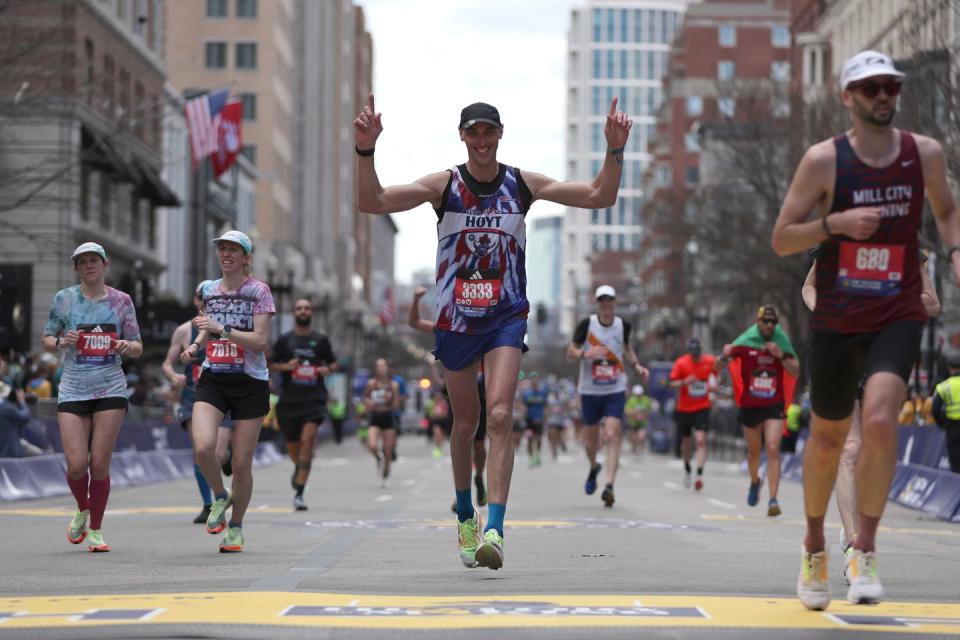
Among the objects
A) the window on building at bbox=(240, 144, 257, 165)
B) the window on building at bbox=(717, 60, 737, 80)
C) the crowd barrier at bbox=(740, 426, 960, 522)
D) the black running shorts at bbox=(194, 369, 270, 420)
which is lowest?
the crowd barrier at bbox=(740, 426, 960, 522)

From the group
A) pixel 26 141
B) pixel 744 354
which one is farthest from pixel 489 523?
pixel 26 141

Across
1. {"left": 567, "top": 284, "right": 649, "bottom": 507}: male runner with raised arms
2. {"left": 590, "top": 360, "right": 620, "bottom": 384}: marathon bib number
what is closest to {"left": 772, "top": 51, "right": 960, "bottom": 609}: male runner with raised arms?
{"left": 567, "top": 284, "right": 649, "bottom": 507}: male runner with raised arms

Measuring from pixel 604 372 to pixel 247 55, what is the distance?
80.3 metres

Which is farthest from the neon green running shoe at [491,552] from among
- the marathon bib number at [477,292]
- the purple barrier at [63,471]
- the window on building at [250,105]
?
the window on building at [250,105]

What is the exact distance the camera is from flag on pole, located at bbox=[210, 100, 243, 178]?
49.8 meters

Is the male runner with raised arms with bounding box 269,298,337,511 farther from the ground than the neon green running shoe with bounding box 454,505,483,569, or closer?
farther from the ground

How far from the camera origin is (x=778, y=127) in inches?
2125

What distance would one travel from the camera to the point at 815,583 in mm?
7711

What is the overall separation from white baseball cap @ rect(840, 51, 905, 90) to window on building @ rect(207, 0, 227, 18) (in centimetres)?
9193

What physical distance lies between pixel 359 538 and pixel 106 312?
7.65 feet

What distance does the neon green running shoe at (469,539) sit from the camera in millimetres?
9875

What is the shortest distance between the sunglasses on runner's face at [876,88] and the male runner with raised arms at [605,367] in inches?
421

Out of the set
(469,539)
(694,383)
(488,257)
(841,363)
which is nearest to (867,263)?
(841,363)

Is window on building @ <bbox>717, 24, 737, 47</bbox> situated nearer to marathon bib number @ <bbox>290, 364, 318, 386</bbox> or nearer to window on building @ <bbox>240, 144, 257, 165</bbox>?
window on building @ <bbox>240, 144, 257, 165</bbox>
